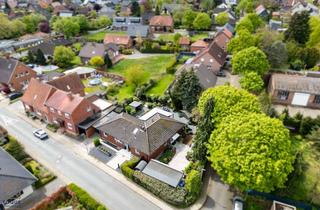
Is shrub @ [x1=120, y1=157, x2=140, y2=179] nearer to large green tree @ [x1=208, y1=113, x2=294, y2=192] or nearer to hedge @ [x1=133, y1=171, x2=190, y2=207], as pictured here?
hedge @ [x1=133, y1=171, x2=190, y2=207]

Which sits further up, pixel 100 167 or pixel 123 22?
pixel 123 22

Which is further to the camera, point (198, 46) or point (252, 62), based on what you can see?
point (198, 46)

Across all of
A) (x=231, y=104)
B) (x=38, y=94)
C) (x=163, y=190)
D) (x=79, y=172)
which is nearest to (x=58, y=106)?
(x=38, y=94)

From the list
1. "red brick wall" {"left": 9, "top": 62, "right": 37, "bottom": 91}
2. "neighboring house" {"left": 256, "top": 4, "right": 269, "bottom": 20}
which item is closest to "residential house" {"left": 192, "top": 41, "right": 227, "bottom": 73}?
"red brick wall" {"left": 9, "top": 62, "right": 37, "bottom": 91}

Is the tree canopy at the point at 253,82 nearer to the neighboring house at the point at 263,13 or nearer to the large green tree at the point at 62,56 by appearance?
the large green tree at the point at 62,56

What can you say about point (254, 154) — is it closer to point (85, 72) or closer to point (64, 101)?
point (64, 101)

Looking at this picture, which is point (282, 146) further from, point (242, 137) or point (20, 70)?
point (20, 70)
